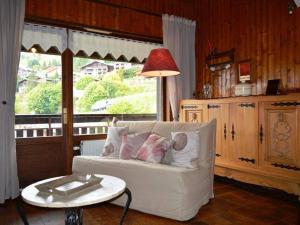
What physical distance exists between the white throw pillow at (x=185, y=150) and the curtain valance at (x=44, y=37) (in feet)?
6.83

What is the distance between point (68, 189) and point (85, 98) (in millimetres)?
2312

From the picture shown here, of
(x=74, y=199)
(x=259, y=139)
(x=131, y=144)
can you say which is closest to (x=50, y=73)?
(x=131, y=144)

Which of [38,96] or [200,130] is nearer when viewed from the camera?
[200,130]

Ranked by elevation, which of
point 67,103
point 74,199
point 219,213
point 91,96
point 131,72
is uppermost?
point 131,72

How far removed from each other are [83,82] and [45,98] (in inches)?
23.2

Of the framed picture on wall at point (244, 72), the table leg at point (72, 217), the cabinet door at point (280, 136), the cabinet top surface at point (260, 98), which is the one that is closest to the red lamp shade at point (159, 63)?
the cabinet top surface at point (260, 98)

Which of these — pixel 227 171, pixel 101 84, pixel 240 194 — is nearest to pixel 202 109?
pixel 227 171

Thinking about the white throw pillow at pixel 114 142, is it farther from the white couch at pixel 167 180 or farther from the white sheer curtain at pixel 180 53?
the white sheer curtain at pixel 180 53

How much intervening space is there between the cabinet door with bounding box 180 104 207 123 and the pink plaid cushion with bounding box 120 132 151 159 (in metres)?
1.25

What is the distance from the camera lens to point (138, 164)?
269cm

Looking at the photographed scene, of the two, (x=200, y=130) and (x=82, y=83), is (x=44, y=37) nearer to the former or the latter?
(x=82, y=83)

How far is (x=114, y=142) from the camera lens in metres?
3.22

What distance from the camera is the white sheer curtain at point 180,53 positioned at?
4441 millimetres

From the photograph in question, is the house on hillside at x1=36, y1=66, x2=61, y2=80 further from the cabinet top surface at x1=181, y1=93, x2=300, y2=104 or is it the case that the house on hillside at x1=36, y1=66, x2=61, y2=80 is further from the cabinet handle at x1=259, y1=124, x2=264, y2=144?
the cabinet handle at x1=259, y1=124, x2=264, y2=144
